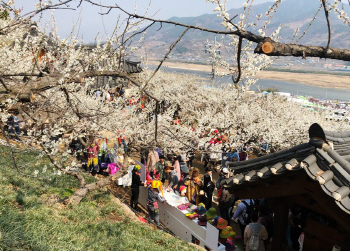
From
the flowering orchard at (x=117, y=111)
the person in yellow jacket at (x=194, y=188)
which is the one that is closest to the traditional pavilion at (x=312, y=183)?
the flowering orchard at (x=117, y=111)

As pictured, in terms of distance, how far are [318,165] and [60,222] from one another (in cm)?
444

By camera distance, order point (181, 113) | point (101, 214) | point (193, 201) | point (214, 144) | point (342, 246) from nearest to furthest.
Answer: point (342, 246) → point (101, 214) → point (193, 201) → point (214, 144) → point (181, 113)

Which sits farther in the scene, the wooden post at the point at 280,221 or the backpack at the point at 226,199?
the backpack at the point at 226,199

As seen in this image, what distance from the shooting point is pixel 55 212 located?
6.08 meters

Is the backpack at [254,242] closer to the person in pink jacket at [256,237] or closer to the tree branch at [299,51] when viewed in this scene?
the person in pink jacket at [256,237]

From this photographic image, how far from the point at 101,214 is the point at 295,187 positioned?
506cm

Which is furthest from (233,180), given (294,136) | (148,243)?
(294,136)

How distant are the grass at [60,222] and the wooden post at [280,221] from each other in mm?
1999

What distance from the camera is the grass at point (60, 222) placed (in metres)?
4.22

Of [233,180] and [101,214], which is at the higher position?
[233,180]

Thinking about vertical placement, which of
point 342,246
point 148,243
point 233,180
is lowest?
point 148,243

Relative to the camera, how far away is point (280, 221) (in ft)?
14.7

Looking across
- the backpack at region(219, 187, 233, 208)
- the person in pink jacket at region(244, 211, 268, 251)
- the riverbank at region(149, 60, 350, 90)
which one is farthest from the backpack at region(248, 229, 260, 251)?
the riverbank at region(149, 60, 350, 90)

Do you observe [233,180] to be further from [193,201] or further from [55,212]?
[193,201]
